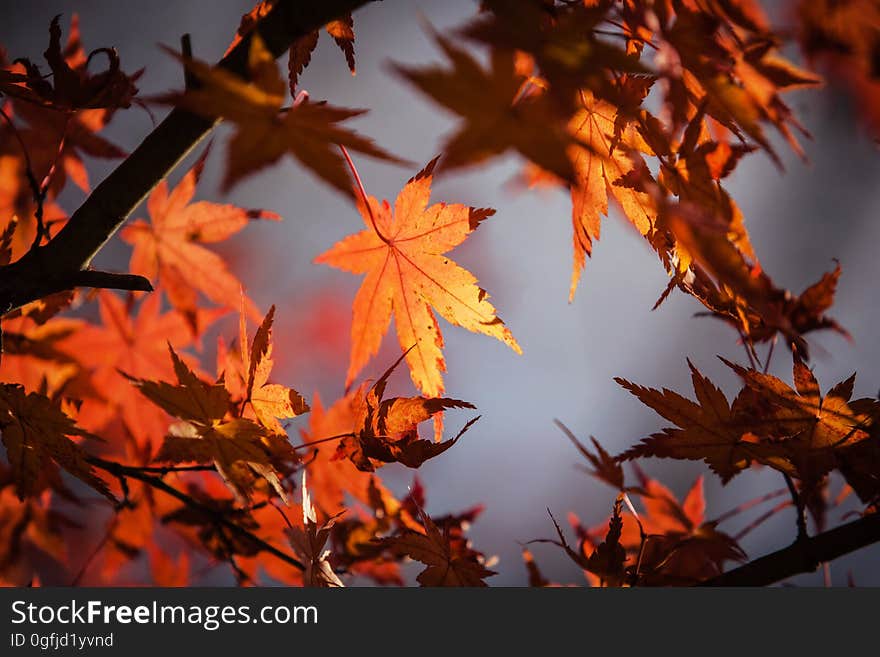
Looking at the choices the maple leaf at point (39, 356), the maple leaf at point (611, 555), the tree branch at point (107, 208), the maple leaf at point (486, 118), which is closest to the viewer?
the maple leaf at point (486, 118)

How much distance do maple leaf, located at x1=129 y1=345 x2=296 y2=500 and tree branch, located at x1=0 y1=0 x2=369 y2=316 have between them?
109 mm

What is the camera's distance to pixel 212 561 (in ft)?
2.78

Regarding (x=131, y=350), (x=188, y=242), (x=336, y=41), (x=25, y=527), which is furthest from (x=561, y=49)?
(x=25, y=527)

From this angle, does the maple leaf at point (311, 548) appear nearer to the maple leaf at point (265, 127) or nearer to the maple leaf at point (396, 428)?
the maple leaf at point (396, 428)

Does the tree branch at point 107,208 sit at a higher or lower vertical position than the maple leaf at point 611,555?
higher

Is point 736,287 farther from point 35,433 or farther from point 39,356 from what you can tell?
point 39,356

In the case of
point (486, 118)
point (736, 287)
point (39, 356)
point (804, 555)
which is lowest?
point (804, 555)

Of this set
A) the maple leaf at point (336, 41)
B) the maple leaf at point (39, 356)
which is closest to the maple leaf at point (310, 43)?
the maple leaf at point (336, 41)

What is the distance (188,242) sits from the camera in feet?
2.68

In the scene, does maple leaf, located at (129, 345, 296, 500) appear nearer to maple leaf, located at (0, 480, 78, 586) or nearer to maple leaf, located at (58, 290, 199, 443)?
maple leaf, located at (58, 290, 199, 443)

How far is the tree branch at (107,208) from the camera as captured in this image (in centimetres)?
49

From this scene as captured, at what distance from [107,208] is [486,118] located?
348 millimetres

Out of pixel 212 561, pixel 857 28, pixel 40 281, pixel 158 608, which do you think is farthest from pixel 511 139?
pixel 212 561

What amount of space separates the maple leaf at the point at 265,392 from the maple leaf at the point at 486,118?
1.07 feet
